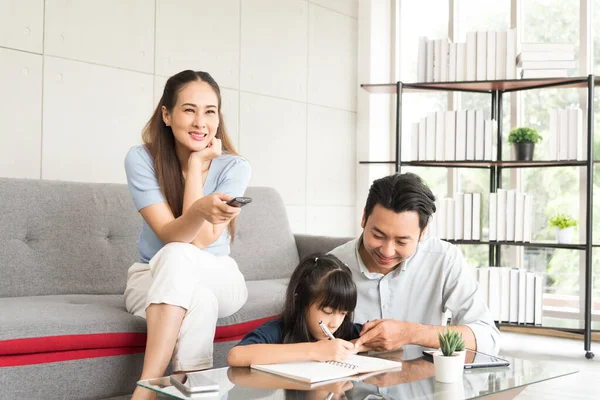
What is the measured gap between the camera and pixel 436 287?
6.84 ft

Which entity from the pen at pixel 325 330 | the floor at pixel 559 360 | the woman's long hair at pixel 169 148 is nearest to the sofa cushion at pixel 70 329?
the floor at pixel 559 360

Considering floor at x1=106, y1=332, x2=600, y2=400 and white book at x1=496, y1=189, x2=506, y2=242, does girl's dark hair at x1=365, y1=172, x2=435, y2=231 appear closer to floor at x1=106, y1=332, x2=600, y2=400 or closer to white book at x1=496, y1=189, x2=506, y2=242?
floor at x1=106, y1=332, x2=600, y2=400

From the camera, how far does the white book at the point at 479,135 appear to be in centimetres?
403

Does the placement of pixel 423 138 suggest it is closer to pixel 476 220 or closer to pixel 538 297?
pixel 476 220

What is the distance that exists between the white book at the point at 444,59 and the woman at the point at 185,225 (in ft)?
6.60

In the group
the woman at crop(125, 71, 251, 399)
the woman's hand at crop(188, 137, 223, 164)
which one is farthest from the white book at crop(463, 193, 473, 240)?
the woman's hand at crop(188, 137, 223, 164)

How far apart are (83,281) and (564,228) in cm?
267

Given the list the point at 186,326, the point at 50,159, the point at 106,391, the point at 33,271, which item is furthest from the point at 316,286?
the point at 50,159

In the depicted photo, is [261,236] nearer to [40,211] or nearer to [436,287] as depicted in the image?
[40,211]

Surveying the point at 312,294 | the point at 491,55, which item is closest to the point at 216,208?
the point at 312,294

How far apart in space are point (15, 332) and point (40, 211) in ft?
2.64

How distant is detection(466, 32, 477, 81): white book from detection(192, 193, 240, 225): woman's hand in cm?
249

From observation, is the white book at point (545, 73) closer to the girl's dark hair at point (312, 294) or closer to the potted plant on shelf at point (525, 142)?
the potted plant on shelf at point (525, 142)

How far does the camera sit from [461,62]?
161 inches
